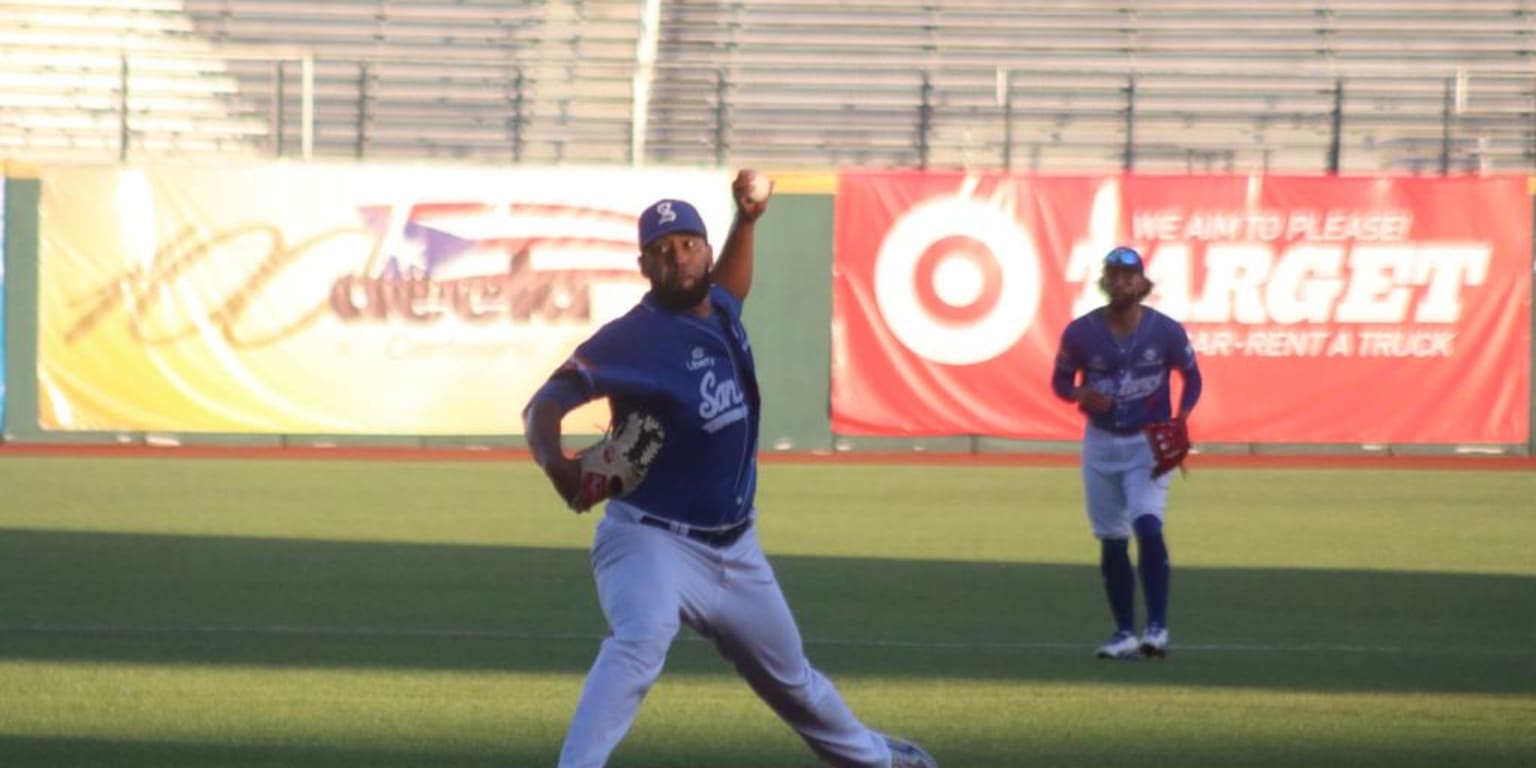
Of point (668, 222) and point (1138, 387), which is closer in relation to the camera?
point (668, 222)

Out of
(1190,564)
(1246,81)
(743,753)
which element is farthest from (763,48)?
(743,753)

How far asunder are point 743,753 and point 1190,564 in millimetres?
7705

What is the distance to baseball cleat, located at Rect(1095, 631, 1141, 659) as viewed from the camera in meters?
11.3

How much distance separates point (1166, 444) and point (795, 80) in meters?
19.6

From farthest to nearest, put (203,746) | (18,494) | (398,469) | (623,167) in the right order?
(623,167)
(398,469)
(18,494)
(203,746)

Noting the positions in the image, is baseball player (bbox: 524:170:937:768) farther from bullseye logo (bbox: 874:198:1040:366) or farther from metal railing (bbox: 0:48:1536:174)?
metal railing (bbox: 0:48:1536:174)

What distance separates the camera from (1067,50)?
103 feet

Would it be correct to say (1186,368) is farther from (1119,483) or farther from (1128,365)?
(1119,483)

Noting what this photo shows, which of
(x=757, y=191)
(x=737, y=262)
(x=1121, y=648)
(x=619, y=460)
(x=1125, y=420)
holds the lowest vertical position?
(x=1121, y=648)

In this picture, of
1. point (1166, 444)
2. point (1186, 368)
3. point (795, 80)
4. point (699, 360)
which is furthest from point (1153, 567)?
point (795, 80)

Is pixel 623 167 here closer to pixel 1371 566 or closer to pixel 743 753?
pixel 1371 566

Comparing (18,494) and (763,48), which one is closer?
(18,494)

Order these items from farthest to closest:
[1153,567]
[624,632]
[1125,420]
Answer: [1125,420], [1153,567], [624,632]

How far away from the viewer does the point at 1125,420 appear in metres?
11.6
